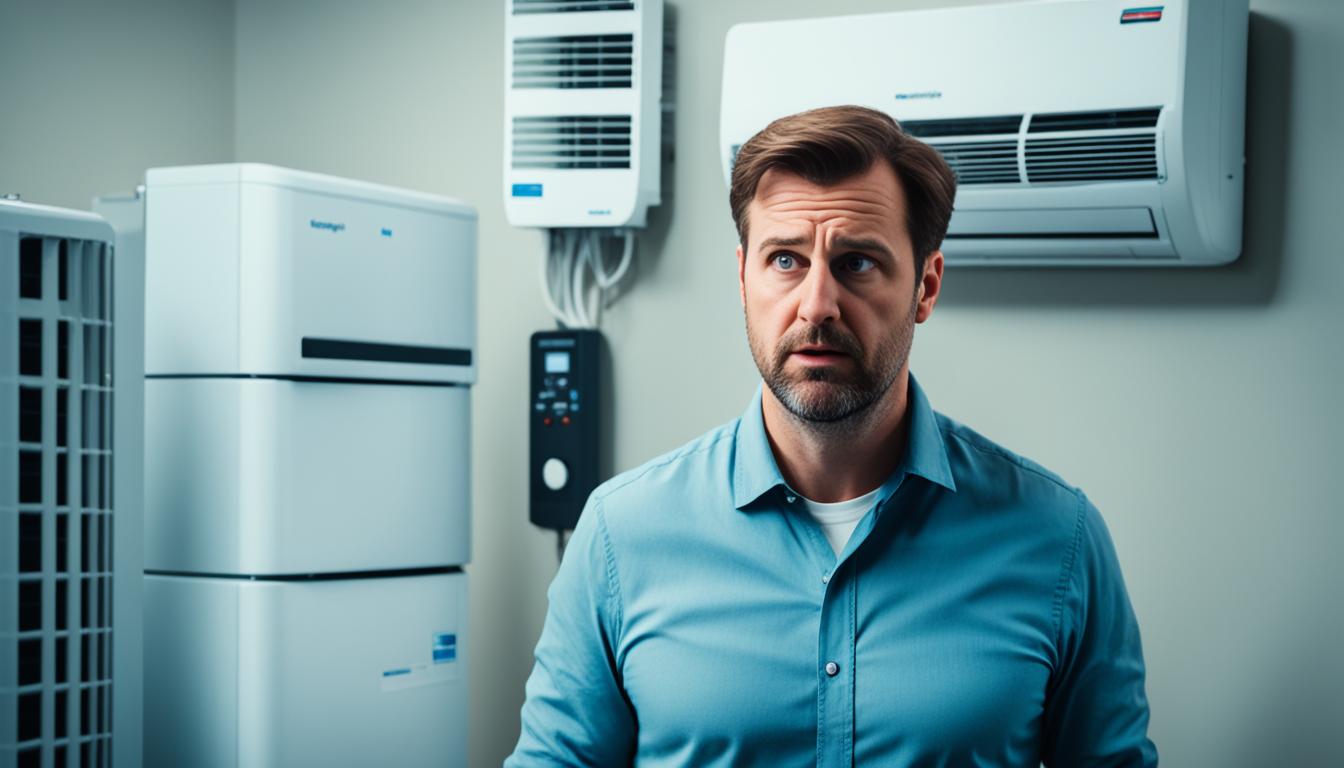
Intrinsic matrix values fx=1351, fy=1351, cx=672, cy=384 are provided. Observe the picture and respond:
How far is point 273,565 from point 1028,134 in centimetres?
139

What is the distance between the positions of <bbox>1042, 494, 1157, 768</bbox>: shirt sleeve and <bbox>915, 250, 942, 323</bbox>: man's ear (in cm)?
31

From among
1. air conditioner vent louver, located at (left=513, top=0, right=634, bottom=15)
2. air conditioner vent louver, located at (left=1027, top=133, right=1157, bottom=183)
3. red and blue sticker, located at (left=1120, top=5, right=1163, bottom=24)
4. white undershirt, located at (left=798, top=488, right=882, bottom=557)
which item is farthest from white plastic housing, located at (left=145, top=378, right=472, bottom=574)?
red and blue sticker, located at (left=1120, top=5, right=1163, bottom=24)

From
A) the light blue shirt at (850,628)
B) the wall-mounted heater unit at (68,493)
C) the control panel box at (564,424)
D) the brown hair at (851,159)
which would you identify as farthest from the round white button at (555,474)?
the brown hair at (851,159)

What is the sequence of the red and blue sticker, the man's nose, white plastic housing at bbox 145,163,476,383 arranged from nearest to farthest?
the man's nose
the red and blue sticker
white plastic housing at bbox 145,163,476,383

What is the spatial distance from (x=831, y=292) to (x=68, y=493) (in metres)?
1.12

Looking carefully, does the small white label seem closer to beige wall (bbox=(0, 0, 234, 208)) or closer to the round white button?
the round white button

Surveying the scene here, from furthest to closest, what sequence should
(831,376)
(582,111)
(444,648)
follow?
(582,111) → (444,648) → (831,376)

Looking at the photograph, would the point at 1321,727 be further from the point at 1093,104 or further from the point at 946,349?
the point at 1093,104

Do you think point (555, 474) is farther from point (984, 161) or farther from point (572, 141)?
point (984, 161)

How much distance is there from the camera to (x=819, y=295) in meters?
1.49

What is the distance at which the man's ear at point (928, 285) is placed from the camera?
162 cm

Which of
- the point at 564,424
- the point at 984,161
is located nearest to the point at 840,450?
the point at 984,161

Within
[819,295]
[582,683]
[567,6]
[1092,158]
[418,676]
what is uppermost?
[567,6]

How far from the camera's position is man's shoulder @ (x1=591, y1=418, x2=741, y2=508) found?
1.66 meters
